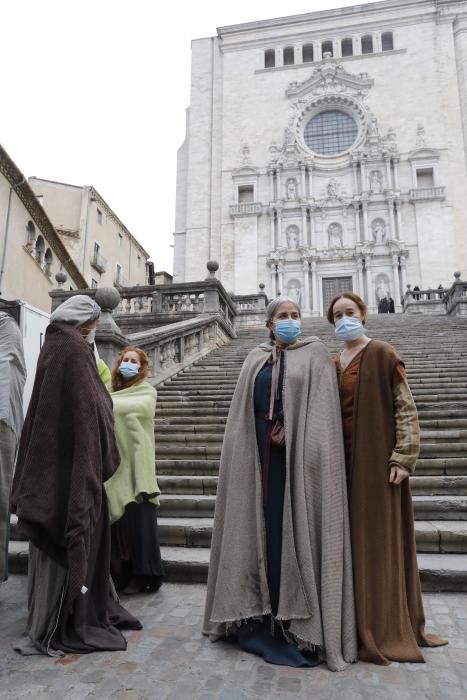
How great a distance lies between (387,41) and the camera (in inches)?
1241

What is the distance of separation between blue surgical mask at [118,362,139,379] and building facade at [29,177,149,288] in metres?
27.8

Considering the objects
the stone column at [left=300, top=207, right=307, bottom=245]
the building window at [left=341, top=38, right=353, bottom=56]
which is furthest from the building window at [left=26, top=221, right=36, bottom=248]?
the building window at [left=341, top=38, right=353, bottom=56]

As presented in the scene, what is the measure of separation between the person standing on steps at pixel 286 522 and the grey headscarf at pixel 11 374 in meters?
→ 1.49

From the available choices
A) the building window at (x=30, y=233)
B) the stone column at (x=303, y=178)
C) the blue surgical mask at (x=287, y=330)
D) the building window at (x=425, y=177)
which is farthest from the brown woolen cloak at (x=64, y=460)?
the building window at (x=425, y=177)

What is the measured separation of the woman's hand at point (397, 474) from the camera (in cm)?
259

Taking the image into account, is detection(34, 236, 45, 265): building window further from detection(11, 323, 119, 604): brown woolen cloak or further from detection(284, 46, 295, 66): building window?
detection(284, 46, 295, 66): building window

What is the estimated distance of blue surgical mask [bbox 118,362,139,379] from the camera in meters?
3.84

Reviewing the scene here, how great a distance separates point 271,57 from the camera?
32.8 meters

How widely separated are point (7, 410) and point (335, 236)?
2745cm

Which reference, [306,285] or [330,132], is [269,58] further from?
[306,285]

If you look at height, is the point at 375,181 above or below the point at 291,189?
above

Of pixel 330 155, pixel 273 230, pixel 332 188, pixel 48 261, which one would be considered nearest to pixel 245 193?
pixel 273 230

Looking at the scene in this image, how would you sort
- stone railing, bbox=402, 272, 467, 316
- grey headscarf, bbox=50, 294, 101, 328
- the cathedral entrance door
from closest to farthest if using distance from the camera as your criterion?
grey headscarf, bbox=50, 294, 101, 328 < stone railing, bbox=402, 272, 467, 316 < the cathedral entrance door

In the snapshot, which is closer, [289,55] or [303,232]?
[303,232]
